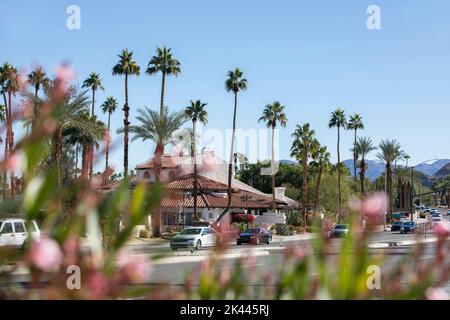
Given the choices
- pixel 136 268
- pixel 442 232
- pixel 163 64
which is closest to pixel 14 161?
pixel 136 268

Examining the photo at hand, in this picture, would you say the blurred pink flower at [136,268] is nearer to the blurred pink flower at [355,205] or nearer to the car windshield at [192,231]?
the blurred pink flower at [355,205]

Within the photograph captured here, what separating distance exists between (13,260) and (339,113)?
73432mm

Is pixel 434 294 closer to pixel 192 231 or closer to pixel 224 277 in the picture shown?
pixel 224 277

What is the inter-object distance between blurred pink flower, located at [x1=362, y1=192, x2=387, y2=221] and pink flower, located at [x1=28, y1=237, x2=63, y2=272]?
2.28ft

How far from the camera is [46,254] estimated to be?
54.7 inches

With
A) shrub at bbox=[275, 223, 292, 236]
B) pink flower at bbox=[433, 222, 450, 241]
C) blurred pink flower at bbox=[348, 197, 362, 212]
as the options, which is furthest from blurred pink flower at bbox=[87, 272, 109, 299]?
shrub at bbox=[275, 223, 292, 236]

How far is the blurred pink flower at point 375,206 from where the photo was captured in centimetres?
146

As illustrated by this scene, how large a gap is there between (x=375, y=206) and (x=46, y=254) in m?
0.73

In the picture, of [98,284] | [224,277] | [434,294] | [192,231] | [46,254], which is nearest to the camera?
[46,254]
